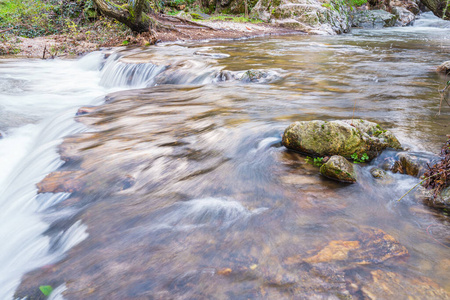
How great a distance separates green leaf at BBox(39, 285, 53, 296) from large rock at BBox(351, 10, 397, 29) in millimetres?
26855

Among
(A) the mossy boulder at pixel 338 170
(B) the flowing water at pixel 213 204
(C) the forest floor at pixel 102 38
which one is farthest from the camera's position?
(C) the forest floor at pixel 102 38

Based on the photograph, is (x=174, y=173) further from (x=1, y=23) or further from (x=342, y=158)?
(x=1, y=23)

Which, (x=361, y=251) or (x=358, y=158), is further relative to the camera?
(x=358, y=158)

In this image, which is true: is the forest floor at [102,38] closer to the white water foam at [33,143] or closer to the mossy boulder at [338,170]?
the white water foam at [33,143]

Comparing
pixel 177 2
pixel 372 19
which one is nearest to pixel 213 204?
pixel 177 2

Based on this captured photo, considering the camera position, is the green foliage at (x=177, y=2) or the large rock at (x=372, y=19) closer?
the green foliage at (x=177, y=2)

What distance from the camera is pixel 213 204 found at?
2.83 metres

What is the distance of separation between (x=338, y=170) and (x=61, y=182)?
116 inches

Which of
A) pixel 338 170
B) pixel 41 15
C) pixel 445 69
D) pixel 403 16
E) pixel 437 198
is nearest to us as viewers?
pixel 437 198

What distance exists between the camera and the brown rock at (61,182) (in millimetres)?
3264

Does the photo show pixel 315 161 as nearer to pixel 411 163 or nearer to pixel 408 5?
pixel 411 163

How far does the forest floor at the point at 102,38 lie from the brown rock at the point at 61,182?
33.0 feet

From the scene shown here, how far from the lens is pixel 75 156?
3971 millimetres

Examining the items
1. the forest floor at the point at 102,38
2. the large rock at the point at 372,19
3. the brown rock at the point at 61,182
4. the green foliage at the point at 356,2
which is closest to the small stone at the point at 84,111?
the brown rock at the point at 61,182
